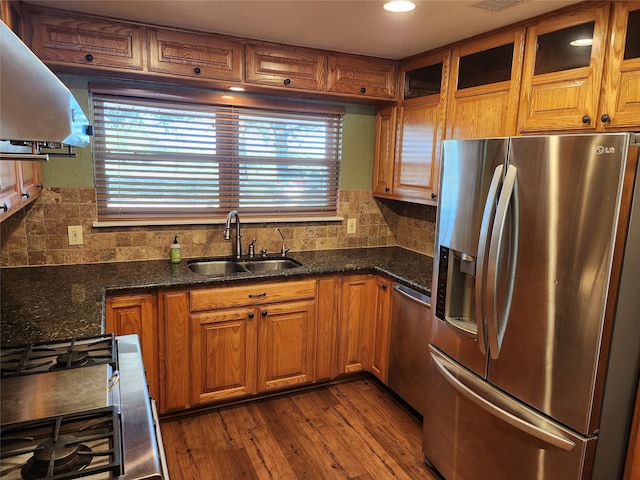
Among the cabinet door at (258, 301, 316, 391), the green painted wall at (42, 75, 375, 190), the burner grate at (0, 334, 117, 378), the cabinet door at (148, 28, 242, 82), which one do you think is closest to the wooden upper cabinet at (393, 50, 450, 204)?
the green painted wall at (42, 75, 375, 190)

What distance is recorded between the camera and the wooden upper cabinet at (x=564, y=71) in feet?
6.32

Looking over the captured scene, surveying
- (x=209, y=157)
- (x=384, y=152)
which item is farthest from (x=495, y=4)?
(x=209, y=157)

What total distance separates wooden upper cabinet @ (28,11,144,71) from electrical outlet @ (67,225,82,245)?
0.92 meters

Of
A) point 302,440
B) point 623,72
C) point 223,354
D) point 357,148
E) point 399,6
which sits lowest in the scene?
point 302,440

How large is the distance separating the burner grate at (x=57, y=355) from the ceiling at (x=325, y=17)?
1.58 meters

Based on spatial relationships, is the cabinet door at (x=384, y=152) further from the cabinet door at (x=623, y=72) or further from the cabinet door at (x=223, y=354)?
the cabinet door at (x=623, y=72)

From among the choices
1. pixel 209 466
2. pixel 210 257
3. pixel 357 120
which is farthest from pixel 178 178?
pixel 209 466

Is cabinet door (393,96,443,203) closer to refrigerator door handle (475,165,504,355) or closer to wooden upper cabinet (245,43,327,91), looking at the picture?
wooden upper cabinet (245,43,327,91)

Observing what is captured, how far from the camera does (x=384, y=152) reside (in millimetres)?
3381

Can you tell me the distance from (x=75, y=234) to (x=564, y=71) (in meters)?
2.77

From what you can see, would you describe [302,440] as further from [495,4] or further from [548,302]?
[495,4]

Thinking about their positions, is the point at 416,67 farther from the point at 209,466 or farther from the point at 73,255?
the point at 209,466

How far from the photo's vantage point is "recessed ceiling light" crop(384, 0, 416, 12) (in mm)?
2042

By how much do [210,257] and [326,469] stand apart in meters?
1.52
